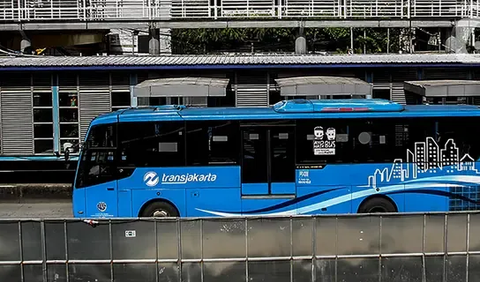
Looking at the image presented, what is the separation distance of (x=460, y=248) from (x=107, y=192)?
783 cm

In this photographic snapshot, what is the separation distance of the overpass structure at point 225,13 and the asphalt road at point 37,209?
9739 millimetres

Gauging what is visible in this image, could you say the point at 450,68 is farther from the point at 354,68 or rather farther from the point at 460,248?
the point at 460,248

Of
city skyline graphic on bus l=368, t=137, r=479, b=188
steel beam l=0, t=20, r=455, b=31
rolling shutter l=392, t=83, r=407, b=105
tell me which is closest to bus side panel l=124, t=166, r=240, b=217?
city skyline graphic on bus l=368, t=137, r=479, b=188

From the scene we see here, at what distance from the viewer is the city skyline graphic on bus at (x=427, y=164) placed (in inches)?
632

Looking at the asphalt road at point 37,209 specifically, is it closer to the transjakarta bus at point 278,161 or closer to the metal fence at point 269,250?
the transjakarta bus at point 278,161

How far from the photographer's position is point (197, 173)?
630 inches

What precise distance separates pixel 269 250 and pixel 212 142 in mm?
4204

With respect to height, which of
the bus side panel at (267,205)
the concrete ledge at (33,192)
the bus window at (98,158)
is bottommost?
Result: the concrete ledge at (33,192)

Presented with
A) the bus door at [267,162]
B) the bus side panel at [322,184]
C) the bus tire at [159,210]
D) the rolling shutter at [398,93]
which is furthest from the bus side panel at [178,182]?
the rolling shutter at [398,93]

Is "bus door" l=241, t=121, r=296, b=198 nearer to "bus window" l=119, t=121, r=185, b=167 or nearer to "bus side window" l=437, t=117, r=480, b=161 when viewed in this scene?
"bus window" l=119, t=121, r=185, b=167

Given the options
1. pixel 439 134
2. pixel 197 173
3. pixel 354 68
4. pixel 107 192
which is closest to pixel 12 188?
pixel 107 192

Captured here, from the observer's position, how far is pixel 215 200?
16016 mm

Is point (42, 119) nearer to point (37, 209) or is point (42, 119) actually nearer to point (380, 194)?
point (37, 209)

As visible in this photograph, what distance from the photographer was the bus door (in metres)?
16.0
